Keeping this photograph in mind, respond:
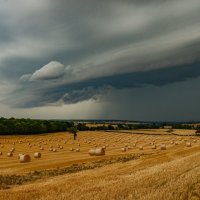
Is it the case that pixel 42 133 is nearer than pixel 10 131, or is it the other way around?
pixel 10 131

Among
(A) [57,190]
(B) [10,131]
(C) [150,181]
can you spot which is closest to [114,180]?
(C) [150,181]

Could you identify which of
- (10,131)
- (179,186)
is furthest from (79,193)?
(10,131)

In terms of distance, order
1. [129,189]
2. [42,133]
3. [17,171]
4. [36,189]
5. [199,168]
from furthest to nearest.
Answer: [42,133]
[17,171]
[199,168]
[36,189]
[129,189]

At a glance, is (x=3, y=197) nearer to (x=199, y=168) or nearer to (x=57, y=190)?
(x=57, y=190)

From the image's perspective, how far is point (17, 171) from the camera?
33.6m

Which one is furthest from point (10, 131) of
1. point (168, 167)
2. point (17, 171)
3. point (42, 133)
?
point (168, 167)

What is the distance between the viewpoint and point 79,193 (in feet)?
53.6

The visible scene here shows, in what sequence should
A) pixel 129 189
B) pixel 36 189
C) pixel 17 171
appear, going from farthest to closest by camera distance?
pixel 17 171 → pixel 36 189 → pixel 129 189

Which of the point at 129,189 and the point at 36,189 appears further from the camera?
the point at 36,189

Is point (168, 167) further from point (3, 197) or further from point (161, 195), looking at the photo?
point (3, 197)

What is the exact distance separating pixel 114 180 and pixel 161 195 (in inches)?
157

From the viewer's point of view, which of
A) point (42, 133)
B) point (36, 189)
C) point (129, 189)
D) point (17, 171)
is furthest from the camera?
point (42, 133)

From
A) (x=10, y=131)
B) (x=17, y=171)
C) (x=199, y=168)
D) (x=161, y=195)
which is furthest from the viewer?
(x=10, y=131)

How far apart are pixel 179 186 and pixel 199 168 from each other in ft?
17.3
